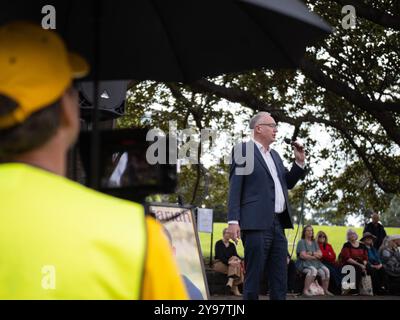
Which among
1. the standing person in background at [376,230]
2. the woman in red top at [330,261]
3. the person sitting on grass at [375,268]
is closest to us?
the woman in red top at [330,261]

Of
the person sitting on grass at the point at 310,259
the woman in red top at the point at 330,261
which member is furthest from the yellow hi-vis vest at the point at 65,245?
→ the woman in red top at the point at 330,261

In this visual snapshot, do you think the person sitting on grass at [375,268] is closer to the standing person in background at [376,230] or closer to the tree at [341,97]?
the standing person in background at [376,230]

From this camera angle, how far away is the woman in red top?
1568 centimetres

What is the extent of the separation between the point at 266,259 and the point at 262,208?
1.46 feet

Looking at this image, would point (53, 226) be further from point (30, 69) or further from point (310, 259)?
point (310, 259)

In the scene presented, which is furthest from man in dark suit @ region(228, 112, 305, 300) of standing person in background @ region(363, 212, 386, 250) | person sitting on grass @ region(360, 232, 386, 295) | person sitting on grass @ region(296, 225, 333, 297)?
standing person in background @ region(363, 212, 386, 250)

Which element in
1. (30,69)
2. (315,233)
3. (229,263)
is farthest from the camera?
(315,233)

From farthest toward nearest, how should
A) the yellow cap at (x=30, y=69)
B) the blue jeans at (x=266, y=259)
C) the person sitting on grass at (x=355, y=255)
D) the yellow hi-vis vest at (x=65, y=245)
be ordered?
the person sitting on grass at (x=355, y=255), the blue jeans at (x=266, y=259), the yellow cap at (x=30, y=69), the yellow hi-vis vest at (x=65, y=245)

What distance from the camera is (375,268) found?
643 inches

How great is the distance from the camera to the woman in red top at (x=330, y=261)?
1568 centimetres

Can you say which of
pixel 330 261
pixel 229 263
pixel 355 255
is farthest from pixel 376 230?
pixel 229 263

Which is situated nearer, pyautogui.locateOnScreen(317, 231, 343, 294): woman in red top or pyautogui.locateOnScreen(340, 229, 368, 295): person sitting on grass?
pyautogui.locateOnScreen(317, 231, 343, 294): woman in red top

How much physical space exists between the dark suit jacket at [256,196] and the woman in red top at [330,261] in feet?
30.1

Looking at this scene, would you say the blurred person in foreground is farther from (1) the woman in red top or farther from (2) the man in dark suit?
(1) the woman in red top
